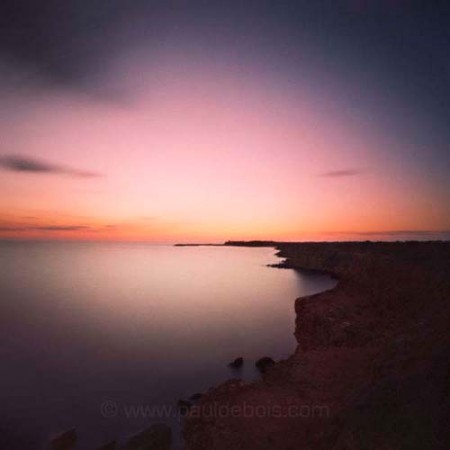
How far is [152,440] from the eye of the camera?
11.6m

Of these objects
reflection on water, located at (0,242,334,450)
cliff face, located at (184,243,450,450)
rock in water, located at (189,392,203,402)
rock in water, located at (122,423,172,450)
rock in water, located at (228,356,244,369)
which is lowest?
reflection on water, located at (0,242,334,450)

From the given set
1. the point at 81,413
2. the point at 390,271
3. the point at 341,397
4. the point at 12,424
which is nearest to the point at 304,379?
the point at 341,397

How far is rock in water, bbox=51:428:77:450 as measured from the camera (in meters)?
12.1

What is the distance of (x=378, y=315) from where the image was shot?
22.7 meters

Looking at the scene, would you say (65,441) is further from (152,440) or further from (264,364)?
(264,364)

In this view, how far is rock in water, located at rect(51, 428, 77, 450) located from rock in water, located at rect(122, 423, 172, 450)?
8.15 ft

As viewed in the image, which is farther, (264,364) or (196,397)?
(264,364)

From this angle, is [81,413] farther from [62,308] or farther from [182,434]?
[62,308]

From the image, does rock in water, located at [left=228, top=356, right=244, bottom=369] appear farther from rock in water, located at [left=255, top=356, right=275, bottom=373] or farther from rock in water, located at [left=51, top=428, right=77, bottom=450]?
rock in water, located at [left=51, top=428, right=77, bottom=450]

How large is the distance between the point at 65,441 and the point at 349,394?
1104 centimetres

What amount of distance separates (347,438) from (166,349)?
17828 mm

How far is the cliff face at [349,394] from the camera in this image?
838 cm

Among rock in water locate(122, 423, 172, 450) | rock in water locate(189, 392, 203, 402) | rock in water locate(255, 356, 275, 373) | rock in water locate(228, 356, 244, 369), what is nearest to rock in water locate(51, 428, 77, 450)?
rock in water locate(122, 423, 172, 450)

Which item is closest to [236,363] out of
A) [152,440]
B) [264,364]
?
[264,364]
